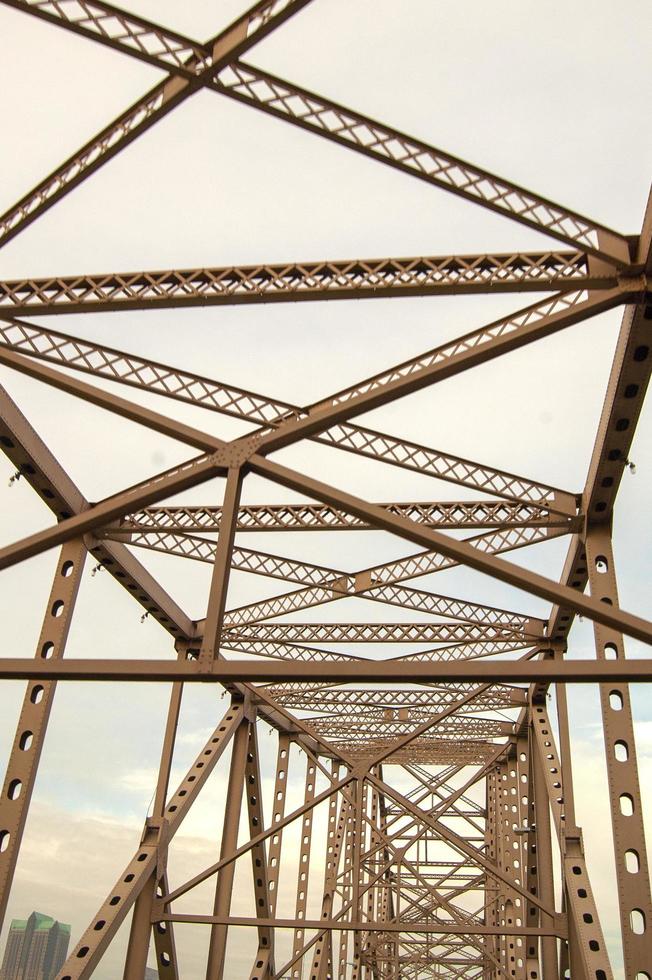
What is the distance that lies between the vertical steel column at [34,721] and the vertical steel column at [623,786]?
338 inches

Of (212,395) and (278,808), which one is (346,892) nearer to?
(278,808)

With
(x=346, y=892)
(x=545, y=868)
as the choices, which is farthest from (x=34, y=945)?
(x=545, y=868)

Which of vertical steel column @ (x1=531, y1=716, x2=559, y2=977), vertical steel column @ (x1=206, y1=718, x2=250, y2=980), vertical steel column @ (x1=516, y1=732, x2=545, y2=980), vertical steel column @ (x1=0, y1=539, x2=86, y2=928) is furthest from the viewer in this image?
vertical steel column @ (x1=516, y1=732, x2=545, y2=980)

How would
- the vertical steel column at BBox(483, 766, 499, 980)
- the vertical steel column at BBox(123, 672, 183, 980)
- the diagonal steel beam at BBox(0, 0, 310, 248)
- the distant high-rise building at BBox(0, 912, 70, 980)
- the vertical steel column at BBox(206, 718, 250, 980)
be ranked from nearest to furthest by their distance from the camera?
1. the diagonal steel beam at BBox(0, 0, 310, 248)
2. the vertical steel column at BBox(123, 672, 183, 980)
3. the vertical steel column at BBox(206, 718, 250, 980)
4. the vertical steel column at BBox(483, 766, 499, 980)
5. the distant high-rise building at BBox(0, 912, 70, 980)

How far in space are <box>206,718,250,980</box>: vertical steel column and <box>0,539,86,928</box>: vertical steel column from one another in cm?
699

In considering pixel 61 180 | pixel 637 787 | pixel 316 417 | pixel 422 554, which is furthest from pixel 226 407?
pixel 637 787

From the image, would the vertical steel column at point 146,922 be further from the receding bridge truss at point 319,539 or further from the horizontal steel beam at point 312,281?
the horizontal steel beam at point 312,281

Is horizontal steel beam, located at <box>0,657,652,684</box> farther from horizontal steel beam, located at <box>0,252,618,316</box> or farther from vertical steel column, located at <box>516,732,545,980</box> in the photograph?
vertical steel column, located at <box>516,732,545,980</box>

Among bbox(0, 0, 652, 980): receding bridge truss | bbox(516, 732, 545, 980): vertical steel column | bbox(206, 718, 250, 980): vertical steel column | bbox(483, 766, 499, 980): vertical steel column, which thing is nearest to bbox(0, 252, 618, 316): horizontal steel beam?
bbox(0, 0, 652, 980): receding bridge truss

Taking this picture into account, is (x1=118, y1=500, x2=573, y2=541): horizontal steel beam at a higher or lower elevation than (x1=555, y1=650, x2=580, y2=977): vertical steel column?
higher

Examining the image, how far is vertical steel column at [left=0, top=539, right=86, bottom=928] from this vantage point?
46.6 ft

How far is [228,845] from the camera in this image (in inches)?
833

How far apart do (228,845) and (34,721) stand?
26.0 ft

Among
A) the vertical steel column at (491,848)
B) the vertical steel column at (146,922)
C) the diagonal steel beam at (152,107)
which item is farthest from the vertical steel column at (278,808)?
the diagonal steel beam at (152,107)
